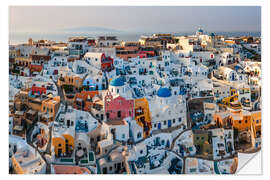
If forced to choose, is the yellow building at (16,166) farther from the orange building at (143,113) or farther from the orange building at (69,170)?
the orange building at (143,113)

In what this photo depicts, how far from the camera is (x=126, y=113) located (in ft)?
41.7

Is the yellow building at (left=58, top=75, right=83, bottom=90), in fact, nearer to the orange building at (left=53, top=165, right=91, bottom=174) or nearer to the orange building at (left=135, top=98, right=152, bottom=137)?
the orange building at (left=135, top=98, right=152, bottom=137)

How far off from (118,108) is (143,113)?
1122mm

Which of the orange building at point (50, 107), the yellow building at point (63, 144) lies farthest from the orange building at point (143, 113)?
the orange building at point (50, 107)

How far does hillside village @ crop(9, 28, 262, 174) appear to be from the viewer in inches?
441

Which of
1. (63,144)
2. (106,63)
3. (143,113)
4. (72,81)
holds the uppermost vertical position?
(106,63)

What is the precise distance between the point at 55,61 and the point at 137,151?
775 centimetres

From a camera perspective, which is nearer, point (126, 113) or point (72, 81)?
point (126, 113)

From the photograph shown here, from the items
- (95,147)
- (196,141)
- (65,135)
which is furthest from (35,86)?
(196,141)

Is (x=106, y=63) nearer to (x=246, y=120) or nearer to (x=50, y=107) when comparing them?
(x=50, y=107)

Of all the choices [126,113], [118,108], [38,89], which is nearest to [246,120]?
[126,113]

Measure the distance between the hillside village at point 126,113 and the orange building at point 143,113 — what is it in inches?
1.7

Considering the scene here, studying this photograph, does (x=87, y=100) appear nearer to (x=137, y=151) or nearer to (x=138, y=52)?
(x=137, y=151)

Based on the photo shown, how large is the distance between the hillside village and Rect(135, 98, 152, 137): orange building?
4 centimetres
